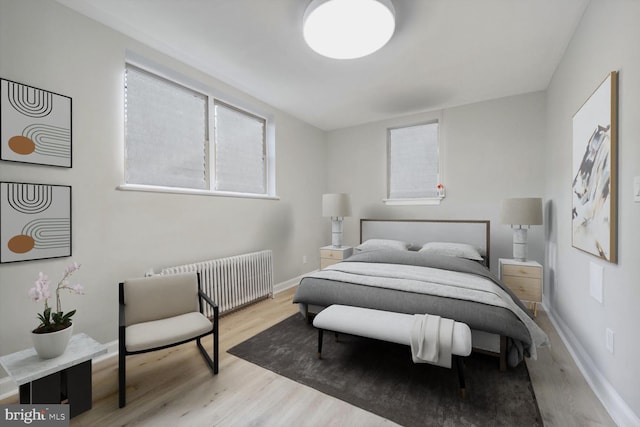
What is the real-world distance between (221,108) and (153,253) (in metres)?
1.83

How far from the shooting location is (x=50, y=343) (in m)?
1.52

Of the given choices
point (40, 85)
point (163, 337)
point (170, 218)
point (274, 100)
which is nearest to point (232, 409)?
point (163, 337)

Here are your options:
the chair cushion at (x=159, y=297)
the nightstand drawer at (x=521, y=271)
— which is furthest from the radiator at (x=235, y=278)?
the nightstand drawer at (x=521, y=271)

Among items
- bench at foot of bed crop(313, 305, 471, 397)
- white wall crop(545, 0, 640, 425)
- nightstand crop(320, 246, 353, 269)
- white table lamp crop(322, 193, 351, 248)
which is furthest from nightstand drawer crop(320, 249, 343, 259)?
white wall crop(545, 0, 640, 425)

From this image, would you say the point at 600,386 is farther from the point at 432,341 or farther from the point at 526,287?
the point at 526,287

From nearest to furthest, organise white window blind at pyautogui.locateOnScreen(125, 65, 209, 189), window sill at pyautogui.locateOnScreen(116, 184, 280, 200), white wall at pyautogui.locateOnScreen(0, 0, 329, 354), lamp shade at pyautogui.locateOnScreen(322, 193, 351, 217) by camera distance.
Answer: white wall at pyautogui.locateOnScreen(0, 0, 329, 354) < window sill at pyautogui.locateOnScreen(116, 184, 280, 200) < white window blind at pyautogui.locateOnScreen(125, 65, 209, 189) < lamp shade at pyautogui.locateOnScreen(322, 193, 351, 217)

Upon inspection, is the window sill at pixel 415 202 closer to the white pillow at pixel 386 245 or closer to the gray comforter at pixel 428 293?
the white pillow at pixel 386 245

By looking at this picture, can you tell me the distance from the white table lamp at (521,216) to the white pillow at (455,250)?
432 millimetres

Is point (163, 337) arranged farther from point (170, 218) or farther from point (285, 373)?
point (170, 218)

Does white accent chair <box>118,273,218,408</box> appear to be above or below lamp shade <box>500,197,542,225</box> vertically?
below

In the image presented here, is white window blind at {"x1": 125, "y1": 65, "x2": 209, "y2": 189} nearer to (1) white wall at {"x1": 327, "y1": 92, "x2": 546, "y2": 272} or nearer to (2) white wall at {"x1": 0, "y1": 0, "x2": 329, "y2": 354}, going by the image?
(2) white wall at {"x1": 0, "y1": 0, "x2": 329, "y2": 354}

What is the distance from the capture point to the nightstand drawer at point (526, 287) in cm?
291

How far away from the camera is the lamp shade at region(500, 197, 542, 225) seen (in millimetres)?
2988

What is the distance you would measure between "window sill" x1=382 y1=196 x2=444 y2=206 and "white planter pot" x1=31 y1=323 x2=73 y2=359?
13.0 ft
